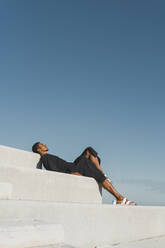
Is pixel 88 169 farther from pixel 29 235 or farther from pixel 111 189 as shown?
pixel 29 235

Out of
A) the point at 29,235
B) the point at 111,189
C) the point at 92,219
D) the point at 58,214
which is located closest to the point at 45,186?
the point at 92,219

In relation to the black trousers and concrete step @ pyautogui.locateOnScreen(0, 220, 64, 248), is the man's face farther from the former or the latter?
concrete step @ pyautogui.locateOnScreen(0, 220, 64, 248)

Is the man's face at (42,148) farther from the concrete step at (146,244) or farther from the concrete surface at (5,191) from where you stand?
the concrete surface at (5,191)

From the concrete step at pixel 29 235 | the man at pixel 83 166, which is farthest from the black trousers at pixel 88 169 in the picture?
the concrete step at pixel 29 235

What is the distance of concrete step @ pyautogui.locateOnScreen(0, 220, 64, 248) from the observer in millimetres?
1561

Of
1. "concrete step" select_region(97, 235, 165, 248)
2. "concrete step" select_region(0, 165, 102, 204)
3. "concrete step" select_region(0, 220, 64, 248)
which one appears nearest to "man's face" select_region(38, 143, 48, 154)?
"concrete step" select_region(0, 165, 102, 204)

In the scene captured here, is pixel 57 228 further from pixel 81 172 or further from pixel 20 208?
pixel 81 172

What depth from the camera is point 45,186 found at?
3.55 m

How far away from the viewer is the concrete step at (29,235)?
1.56 m

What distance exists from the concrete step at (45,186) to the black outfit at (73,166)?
18 cm

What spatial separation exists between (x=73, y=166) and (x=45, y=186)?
1527 millimetres

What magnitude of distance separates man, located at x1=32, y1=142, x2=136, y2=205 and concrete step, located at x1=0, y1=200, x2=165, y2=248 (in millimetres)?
626

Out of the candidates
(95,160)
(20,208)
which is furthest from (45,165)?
A: (20,208)

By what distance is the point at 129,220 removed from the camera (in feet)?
12.1
